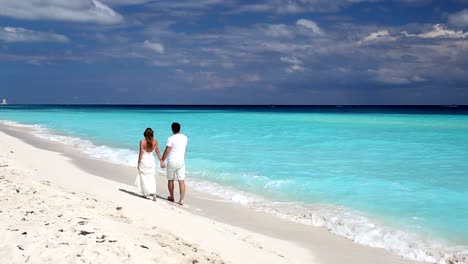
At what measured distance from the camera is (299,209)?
8.97 m

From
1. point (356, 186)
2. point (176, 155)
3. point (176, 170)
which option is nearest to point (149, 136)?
point (176, 155)

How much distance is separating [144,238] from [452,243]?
15.4 feet

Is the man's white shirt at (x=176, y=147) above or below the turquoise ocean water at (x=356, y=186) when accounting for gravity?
above

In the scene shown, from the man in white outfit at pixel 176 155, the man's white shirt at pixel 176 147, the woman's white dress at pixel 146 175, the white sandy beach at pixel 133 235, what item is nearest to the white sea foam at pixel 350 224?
the white sandy beach at pixel 133 235

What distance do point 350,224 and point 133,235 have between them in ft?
13.4

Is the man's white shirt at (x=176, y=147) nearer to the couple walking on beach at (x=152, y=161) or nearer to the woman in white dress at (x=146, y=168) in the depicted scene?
the couple walking on beach at (x=152, y=161)

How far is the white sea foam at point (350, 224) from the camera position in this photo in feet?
21.7

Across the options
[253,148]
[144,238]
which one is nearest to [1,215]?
[144,238]

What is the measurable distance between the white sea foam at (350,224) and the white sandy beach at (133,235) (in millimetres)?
296

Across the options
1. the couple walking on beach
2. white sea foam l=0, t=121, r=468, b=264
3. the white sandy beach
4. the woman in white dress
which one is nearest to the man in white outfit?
the couple walking on beach

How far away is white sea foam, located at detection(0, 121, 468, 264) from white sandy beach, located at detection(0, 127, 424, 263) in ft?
0.97

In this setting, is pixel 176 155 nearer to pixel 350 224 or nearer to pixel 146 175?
pixel 146 175

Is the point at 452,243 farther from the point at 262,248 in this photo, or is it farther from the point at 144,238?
the point at 144,238

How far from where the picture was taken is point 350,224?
795cm
